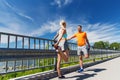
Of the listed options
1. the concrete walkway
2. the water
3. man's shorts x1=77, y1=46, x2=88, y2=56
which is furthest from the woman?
man's shorts x1=77, y1=46, x2=88, y2=56

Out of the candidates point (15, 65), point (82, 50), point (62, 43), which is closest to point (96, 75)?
point (82, 50)

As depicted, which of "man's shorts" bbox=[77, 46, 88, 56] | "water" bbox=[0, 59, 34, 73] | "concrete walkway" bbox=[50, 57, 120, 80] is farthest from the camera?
"man's shorts" bbox=[77, 46, 88, 56]

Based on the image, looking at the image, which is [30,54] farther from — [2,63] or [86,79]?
[86,79]

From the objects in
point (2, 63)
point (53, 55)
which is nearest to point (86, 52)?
point (53, 55)

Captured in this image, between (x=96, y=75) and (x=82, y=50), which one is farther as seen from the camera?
(x=82, y=50)

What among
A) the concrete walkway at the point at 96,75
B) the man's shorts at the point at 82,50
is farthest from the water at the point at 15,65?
the man's shorts at the point at 82,50

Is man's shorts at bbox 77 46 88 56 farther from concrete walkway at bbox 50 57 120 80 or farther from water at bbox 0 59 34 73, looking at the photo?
water at bbox 0 59 34 73

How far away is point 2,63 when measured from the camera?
22.9ft

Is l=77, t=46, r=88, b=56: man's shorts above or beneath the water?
above

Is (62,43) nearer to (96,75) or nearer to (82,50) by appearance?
(96,75)

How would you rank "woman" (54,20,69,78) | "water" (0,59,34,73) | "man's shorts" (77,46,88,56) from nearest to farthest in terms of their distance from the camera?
"water" (0,59,34,73)
"woman" (54,20,69,78)
"man's shorts" (77,46,88,56)

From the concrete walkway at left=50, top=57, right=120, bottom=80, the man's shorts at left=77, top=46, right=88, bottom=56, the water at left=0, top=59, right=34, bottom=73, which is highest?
the man's shorts at left=77, top=46, right=88, bottom=56

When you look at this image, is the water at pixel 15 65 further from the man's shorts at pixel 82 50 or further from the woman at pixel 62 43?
the man's shorts at pixel 82 50

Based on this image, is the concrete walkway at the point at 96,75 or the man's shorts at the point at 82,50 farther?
the man's shorts at the point at 82,50
